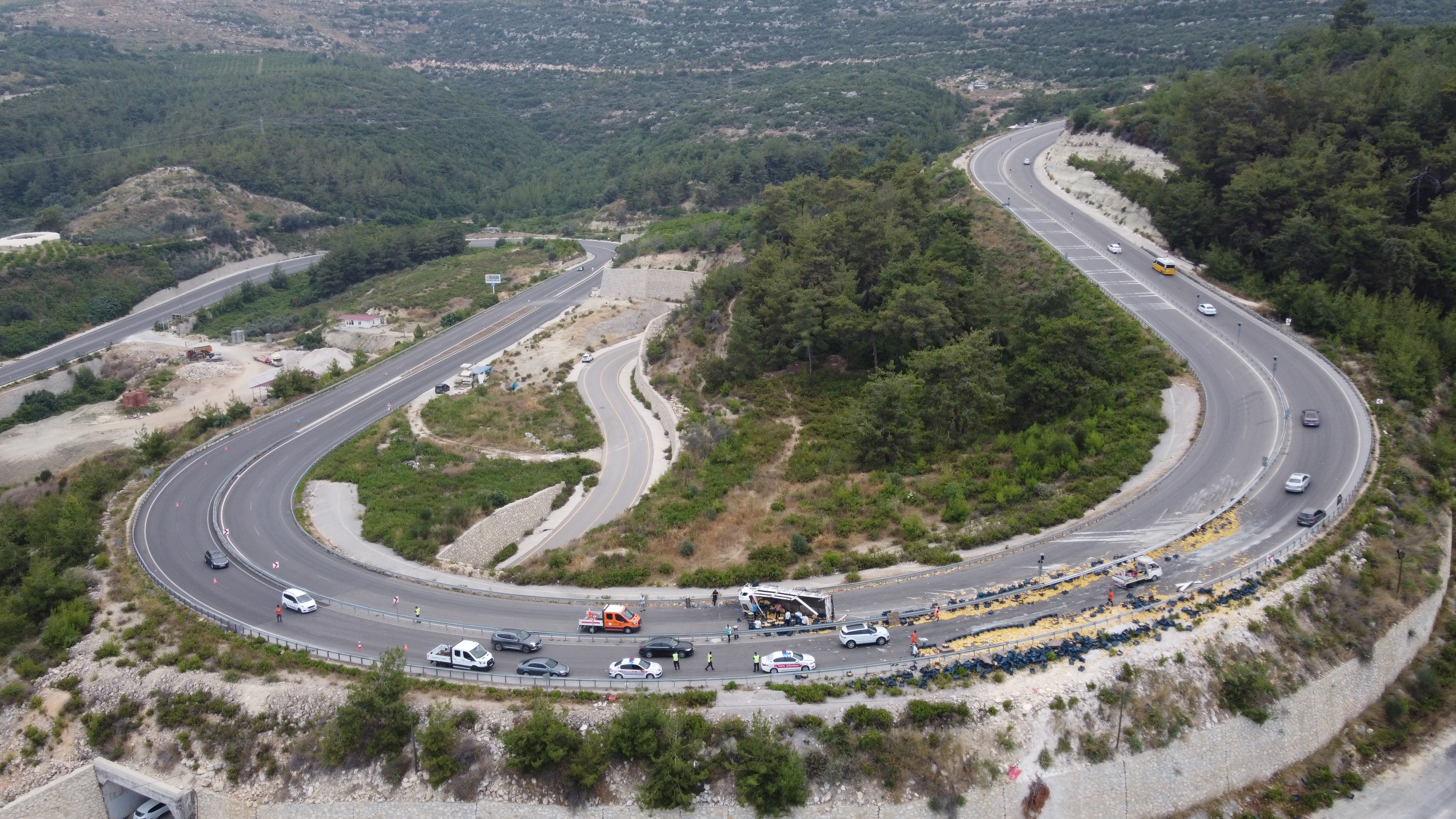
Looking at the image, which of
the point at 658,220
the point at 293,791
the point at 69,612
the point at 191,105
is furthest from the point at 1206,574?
the point at 191,105

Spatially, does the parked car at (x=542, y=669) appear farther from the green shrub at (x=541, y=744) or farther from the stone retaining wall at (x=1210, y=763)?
the stone retaining wall at (x=1210, y=763)

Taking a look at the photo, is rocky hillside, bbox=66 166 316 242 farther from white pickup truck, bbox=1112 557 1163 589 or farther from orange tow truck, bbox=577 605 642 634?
white pickup truck, bbox=1112 557 1163 589

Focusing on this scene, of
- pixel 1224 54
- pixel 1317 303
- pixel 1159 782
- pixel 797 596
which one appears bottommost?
pixel 1159 782

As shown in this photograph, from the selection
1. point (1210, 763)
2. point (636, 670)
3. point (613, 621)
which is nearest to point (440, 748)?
point (636, 670)

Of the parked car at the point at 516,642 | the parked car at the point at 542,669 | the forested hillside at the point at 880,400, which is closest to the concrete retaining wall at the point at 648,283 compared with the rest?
the forested hillside at the point at 880,400

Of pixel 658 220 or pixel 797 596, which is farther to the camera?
pixel 658 220

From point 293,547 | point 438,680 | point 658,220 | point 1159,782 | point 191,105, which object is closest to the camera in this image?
point 1159,782

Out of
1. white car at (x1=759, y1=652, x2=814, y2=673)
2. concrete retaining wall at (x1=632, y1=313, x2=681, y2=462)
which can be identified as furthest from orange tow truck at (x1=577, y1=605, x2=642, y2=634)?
concrete retaining wall at (x1=632, y1=313, x2=681, y2=462)

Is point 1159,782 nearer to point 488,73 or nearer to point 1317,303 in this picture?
point 1317,303
